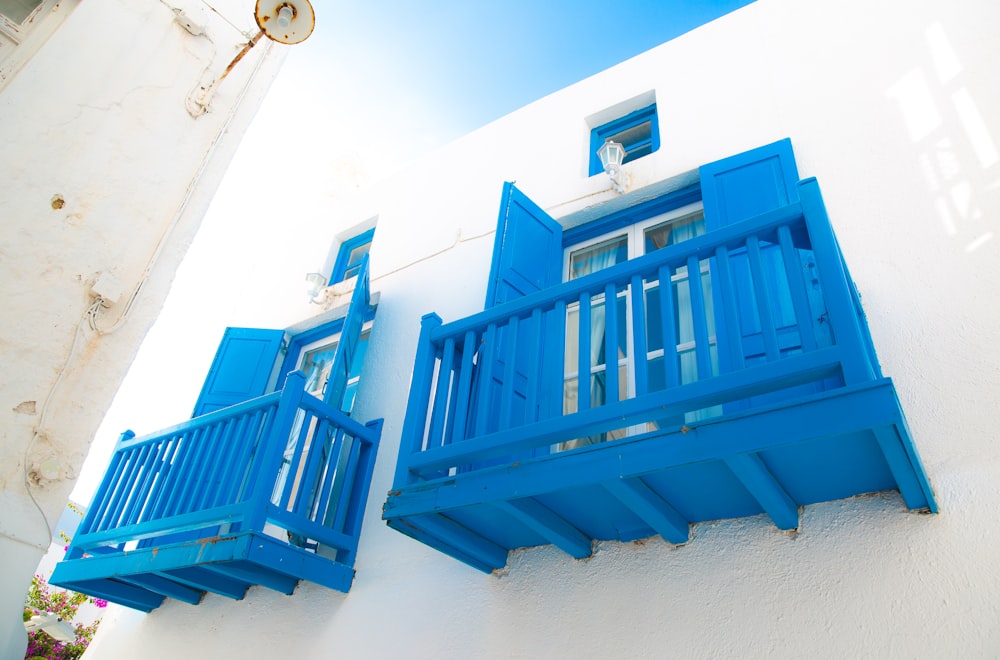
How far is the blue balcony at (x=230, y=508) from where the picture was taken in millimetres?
4363

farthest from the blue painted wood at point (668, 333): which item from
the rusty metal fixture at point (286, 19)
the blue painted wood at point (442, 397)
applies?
the rusty metal fixture at point (286, 19)

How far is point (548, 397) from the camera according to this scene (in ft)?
12.0

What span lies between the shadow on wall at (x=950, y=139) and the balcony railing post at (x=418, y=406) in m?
3.02

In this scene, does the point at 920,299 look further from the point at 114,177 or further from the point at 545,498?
the point at 114,177

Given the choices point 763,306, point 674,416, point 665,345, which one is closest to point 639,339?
point 665,345

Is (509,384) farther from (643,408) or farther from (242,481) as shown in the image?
(242,481)

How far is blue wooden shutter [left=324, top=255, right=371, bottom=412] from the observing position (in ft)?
17.6

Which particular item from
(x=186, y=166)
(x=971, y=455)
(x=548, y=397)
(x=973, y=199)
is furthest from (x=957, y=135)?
(x=186, y=166)

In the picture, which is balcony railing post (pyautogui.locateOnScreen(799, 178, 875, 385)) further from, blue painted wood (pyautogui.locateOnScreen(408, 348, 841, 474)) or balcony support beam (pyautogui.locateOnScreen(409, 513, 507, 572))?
balcony support beam (pyautogui.locateOnScreen(409, 513, 507, 572))

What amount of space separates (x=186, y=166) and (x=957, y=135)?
4934 mm

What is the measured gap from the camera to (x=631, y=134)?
6441mm

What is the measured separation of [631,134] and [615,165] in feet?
3.36

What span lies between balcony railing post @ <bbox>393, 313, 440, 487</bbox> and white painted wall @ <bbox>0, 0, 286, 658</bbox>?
1.65 metres

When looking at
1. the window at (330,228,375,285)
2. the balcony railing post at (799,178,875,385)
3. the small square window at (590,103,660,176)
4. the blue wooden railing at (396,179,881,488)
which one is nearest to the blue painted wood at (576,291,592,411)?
the blue wooden railing at (396,179,881,488)
